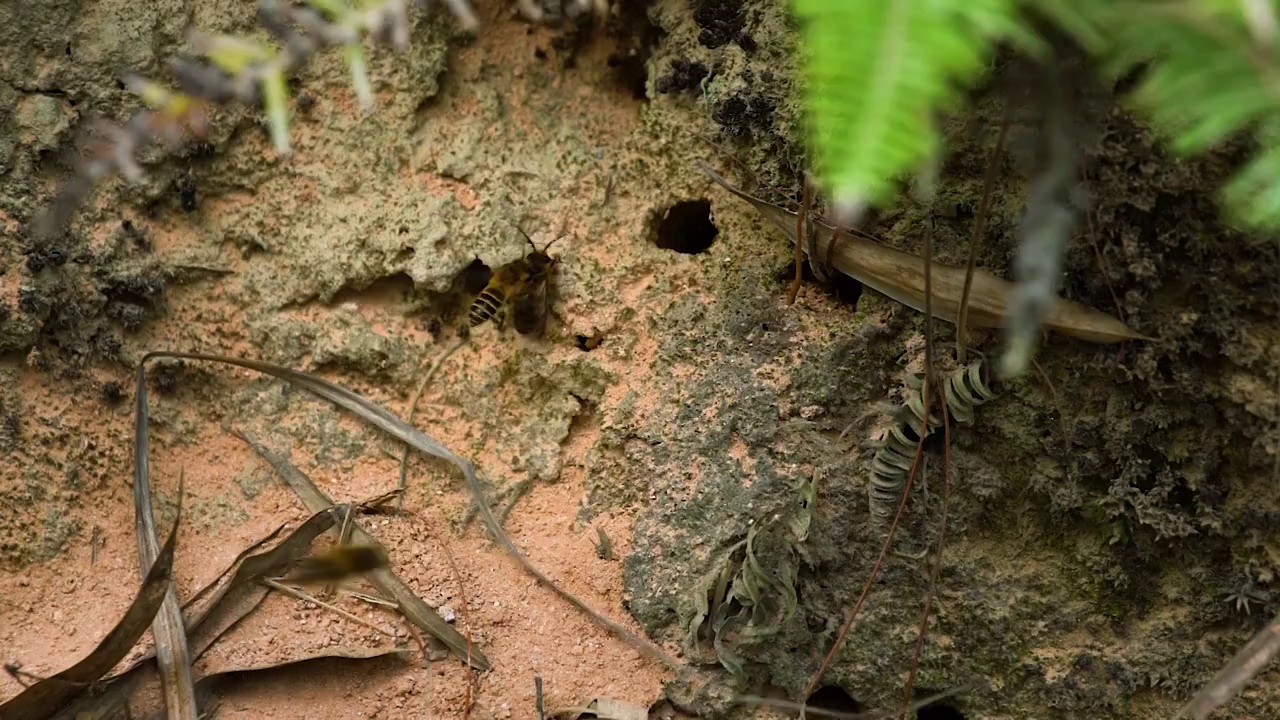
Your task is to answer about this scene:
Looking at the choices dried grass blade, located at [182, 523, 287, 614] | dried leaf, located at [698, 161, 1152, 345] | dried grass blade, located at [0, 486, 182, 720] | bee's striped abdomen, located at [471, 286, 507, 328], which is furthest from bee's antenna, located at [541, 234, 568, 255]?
dried grass blade, located at [0, 486, 182, 720]

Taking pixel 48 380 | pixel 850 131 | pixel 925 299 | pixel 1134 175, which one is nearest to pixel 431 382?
pixel 48 380

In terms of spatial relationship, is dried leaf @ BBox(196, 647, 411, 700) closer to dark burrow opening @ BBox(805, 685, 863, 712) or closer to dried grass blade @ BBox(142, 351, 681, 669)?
dried grass blade @ BBox(142, 351, 681, 669)

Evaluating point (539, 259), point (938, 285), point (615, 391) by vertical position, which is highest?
point (938, 285)

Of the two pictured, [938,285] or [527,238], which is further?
[527,238]

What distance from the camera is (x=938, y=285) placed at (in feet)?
6.15

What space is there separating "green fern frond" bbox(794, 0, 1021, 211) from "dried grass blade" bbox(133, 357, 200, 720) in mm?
1749

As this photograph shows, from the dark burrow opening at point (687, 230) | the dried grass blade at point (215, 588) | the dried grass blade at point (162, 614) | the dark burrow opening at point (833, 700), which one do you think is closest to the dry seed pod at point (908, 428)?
the dark burrow opening at point (833, 700)

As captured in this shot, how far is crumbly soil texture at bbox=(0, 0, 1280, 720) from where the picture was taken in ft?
5.70

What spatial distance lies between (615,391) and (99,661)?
44.5 inches

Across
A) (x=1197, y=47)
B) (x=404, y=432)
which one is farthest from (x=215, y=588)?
(x=1197, y=47)

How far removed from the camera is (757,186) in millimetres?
2146

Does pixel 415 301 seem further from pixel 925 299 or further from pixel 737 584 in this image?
pixel 925 299

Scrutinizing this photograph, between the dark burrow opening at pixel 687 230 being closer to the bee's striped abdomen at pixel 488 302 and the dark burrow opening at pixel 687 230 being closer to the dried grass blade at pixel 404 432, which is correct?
the bee's striped abdomen at pixel 488 302

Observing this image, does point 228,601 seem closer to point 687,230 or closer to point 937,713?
point 687,230
